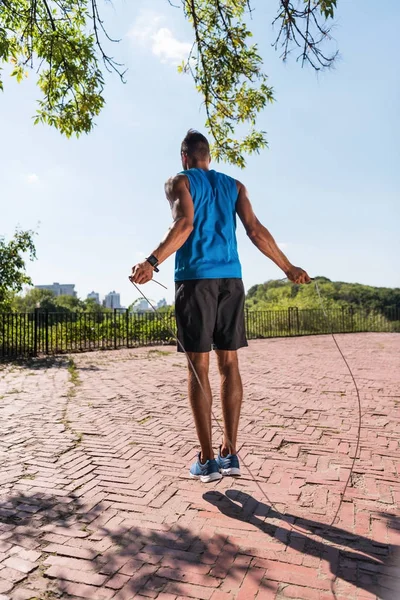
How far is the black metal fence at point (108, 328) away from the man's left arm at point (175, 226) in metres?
5.61

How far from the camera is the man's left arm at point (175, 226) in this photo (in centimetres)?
257

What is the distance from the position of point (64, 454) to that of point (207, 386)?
58.8 inches

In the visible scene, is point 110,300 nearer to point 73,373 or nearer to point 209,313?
point 73,373

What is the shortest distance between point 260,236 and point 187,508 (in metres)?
1.71

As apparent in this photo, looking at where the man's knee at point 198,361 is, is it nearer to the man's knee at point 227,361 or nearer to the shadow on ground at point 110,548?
the man's knee at point 227,361

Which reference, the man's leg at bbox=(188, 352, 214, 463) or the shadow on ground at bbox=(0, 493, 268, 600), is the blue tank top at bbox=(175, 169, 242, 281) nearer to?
the man's leg at bbox=(188, 352, 214, 463)

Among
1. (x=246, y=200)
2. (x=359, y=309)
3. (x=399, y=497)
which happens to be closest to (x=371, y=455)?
(x=399, y=497)

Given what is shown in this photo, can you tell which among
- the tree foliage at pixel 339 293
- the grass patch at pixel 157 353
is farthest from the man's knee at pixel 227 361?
the tree foliage at pixel 339 293

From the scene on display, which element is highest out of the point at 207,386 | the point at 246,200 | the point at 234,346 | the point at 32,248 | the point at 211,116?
the point at 211,116

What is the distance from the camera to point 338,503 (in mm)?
2627

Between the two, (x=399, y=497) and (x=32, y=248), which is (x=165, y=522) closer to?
(x=399, y=497)

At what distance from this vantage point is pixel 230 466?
2.91 meters

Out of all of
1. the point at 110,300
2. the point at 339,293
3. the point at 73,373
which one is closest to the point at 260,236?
the point at 73,373

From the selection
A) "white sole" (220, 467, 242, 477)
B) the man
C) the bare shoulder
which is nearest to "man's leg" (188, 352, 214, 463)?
the man
